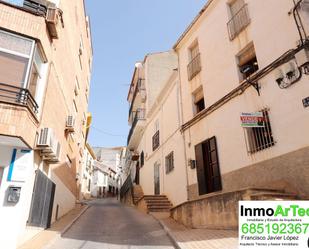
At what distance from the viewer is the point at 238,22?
10695mm

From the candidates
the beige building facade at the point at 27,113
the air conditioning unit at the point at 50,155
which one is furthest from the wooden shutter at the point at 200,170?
the beige building facade at the point at 27,113

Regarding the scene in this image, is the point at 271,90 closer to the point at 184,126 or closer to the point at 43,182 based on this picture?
the point at 184,126

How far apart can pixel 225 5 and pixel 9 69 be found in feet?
30.6

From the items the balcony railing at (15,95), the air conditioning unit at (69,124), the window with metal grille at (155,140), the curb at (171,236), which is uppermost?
the window with metal grille at (155,140)

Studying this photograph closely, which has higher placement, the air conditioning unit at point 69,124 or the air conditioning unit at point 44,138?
the air conditioning unit at point 69,124

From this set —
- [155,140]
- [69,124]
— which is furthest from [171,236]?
[155,140]

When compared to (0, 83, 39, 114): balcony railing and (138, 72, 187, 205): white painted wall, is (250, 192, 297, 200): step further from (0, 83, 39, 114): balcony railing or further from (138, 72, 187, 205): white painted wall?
(0, 83, 39, 114): balcony railing

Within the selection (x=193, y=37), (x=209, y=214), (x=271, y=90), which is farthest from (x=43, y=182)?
(x=193, y=37)

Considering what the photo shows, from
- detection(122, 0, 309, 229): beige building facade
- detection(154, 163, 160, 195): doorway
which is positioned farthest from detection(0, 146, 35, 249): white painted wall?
detection(154, 163, 160, 195): doorway

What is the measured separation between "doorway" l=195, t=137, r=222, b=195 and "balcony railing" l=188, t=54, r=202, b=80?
12.7 ft

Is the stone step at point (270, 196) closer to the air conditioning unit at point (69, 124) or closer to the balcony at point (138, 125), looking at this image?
the air conditioning unit at point (69, 124)

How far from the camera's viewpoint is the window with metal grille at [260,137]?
8.36 m

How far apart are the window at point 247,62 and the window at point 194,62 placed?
2787 millimetres

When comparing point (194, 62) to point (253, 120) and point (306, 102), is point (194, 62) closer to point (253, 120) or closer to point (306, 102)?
point (253, 120)
